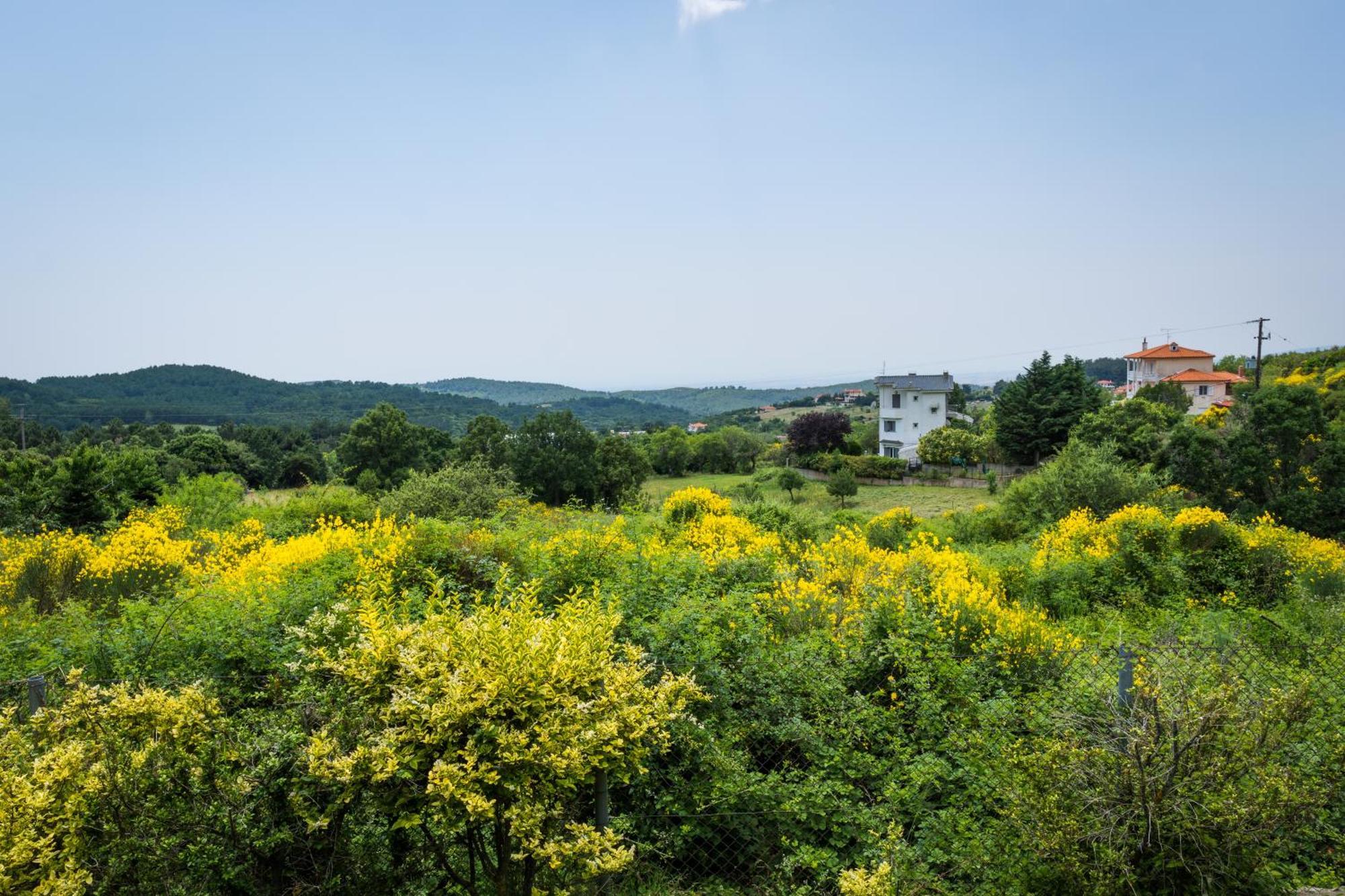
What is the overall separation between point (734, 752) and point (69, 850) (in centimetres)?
315

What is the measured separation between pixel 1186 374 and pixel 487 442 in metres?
56.7

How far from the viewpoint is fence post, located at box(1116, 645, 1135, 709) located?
3408 mm

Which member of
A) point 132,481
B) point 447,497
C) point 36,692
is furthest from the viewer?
point 132,481

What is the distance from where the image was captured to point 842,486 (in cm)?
3198

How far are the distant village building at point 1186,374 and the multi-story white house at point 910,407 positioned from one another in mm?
16825

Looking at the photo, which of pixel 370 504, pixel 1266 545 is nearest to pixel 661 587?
pixel 1266 545

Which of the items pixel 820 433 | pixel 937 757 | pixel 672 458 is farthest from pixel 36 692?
pixel 672 458

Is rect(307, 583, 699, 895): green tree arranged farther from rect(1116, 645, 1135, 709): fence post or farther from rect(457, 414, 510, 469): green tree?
rect(457, 414, 510, 469): green tree

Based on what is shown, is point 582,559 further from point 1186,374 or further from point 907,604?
point 1186,374

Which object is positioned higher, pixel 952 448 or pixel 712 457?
pixel 952 448

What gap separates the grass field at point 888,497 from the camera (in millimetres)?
28373

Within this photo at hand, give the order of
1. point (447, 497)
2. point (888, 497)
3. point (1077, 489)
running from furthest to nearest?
point (888, 497)
point (447, 497)
point (1077, 489)

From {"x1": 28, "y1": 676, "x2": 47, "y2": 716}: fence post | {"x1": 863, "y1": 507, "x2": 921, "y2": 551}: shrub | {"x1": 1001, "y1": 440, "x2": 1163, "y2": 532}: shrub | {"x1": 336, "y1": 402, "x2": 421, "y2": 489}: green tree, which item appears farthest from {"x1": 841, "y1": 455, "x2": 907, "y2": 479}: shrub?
{"x1": 28, "y1": 676, "x2": 47, "y2": 716}: fence post

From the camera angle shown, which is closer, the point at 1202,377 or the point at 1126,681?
the point at 1126,681
